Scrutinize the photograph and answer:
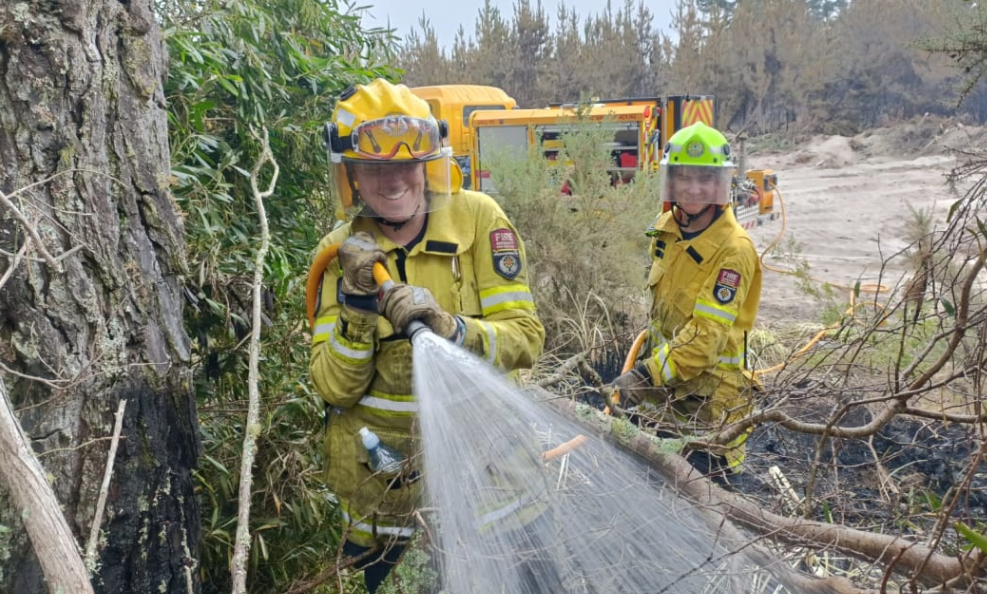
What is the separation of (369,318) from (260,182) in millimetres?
1613

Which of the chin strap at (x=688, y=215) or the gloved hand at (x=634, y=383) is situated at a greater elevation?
the chin strap at (x=688, y=215)

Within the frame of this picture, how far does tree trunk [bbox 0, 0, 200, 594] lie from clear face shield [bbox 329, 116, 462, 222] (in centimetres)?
52

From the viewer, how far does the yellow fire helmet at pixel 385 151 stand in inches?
90.4

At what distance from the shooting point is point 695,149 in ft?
11.7

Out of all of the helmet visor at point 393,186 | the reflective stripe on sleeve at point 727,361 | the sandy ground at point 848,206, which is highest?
the helmet visor at point 393,186

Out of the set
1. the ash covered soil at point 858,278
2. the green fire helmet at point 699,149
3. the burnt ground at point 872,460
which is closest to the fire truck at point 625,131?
the ash covered soil at point 858,278

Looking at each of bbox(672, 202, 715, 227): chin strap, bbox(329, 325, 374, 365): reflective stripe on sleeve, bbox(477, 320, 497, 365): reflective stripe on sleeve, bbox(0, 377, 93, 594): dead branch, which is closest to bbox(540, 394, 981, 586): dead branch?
bbox(477, 320, 497, 365): reflective stripe on sleeve

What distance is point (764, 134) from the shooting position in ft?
99.3

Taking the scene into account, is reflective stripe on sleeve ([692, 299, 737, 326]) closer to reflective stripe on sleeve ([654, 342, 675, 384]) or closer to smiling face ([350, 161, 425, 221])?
reflective stripe on sleeve ([654, 342, 675, 384])

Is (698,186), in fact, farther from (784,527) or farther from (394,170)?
(784,527)

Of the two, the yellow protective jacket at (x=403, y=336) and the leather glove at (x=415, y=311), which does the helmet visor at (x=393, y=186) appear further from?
the leather glove at (x=415, y=311)

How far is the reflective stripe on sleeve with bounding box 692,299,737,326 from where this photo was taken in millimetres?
3146

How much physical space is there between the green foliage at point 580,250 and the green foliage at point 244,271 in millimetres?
3309

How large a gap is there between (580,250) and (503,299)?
4.49 m
